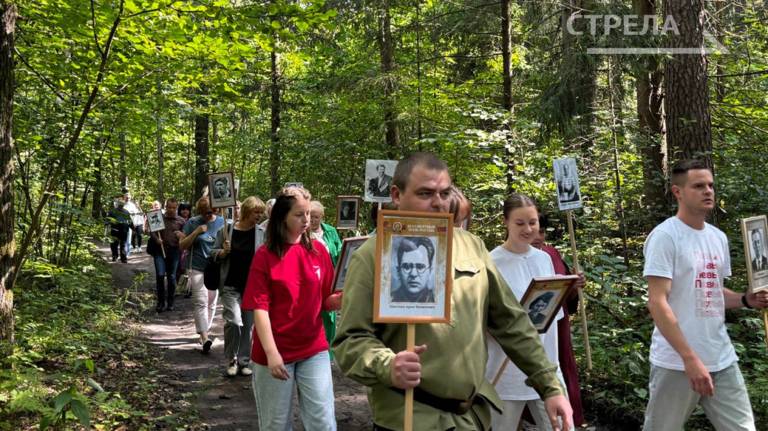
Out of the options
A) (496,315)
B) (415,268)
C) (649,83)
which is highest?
(649,83)

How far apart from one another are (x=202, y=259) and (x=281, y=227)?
18.9 ft

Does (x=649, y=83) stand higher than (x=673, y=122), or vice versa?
(x=649, y=83)

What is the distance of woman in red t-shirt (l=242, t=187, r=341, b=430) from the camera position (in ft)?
13.8

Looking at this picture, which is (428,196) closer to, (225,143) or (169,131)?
(169,131)

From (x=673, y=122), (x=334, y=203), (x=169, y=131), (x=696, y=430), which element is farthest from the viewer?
(x=334, y=203)

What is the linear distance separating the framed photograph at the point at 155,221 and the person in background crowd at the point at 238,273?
559 centimetres

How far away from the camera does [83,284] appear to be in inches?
515

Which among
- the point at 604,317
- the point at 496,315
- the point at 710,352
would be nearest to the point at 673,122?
the point at 604,317

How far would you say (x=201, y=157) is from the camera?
73.5 feet

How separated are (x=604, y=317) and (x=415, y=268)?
757 cm

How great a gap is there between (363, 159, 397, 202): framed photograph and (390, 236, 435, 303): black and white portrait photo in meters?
7.63

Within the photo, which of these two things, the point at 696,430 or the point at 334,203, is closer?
the point at 696,430

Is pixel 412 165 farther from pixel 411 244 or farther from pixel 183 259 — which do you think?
pixel 183 259

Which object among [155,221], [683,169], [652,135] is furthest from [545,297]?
[155,221]
